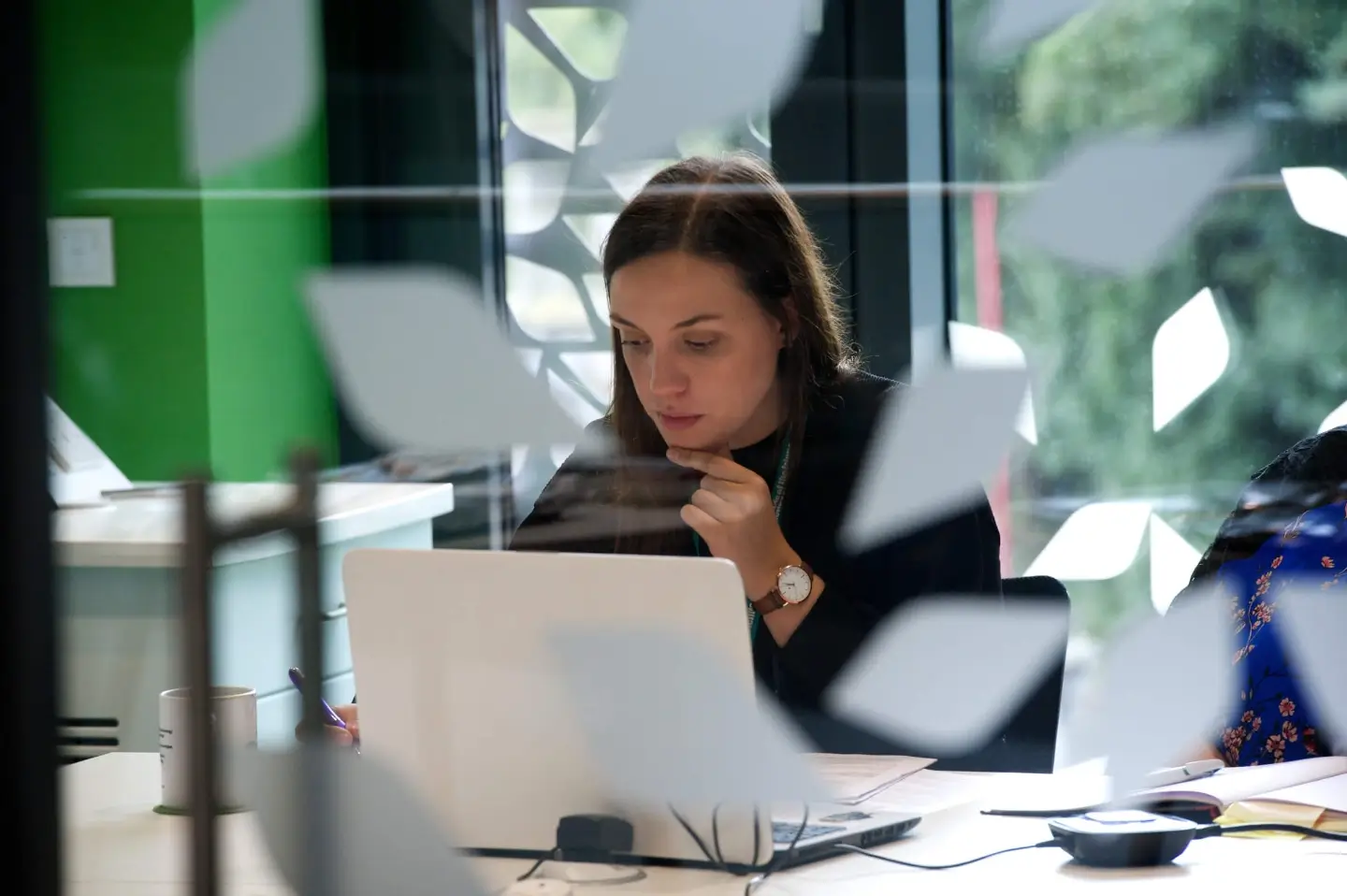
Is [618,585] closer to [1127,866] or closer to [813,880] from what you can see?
[813,880]

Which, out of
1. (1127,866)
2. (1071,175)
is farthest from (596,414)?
(1127,866)

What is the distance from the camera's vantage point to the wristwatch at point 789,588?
127cm

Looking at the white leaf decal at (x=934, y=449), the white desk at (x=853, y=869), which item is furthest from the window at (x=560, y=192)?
the white desk at (x=853, y=869)

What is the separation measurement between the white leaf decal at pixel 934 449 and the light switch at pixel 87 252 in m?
0.63

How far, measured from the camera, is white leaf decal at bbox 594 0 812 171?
3.73 feet

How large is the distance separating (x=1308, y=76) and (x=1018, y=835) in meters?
0.67

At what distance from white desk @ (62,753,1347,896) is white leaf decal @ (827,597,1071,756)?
11 centimetres

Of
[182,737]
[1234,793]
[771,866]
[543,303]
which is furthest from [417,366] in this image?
[1234,793]

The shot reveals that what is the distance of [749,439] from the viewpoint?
1271 mm

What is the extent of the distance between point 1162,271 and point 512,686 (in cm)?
62

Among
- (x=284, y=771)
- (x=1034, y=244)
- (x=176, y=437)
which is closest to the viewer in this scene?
(x=284, y=771)

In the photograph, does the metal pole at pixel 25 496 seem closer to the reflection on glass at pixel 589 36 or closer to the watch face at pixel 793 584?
the reflection on glass at pixel 589 36

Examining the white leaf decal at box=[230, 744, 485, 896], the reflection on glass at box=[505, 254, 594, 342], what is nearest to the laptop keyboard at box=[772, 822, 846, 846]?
the white leaf decal at box=[230, 744, 485, 896]

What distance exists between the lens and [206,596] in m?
0.65
